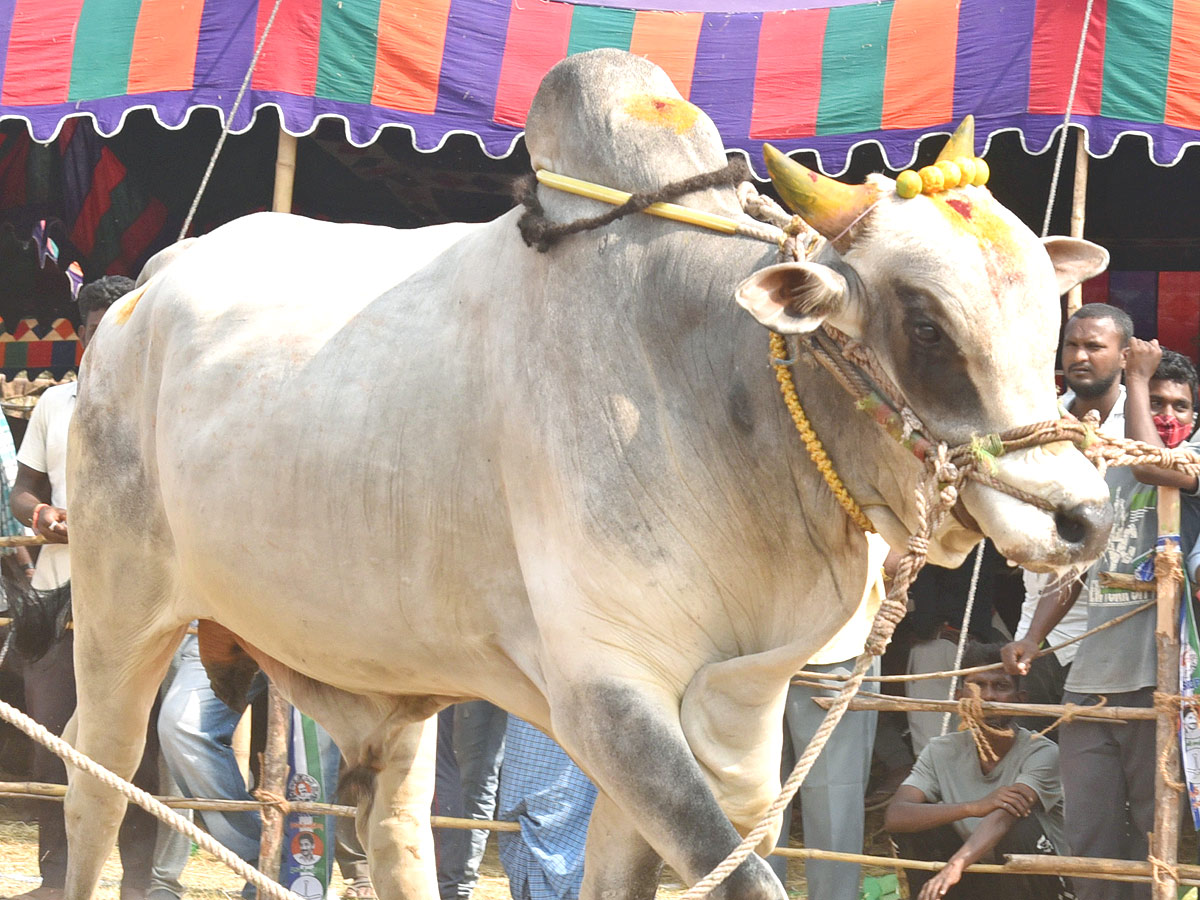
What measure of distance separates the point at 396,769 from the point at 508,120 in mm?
2752

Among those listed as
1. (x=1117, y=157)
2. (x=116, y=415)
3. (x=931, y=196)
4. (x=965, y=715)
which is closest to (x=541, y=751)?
(x=965, y=715)

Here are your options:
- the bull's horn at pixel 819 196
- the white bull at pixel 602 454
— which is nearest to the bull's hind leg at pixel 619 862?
the white bull at pixel 602 454

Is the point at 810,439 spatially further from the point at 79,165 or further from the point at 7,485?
the point at 79,165

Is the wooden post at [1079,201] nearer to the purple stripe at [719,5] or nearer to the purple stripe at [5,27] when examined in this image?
the purple stripe at [719,5]

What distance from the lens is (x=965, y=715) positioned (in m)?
4.37

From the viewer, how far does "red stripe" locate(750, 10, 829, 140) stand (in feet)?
17.7

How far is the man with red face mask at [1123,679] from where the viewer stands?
435 cm

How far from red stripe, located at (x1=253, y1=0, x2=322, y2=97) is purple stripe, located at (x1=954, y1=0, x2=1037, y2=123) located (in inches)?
88.7

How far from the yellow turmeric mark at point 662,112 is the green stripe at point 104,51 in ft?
10.7

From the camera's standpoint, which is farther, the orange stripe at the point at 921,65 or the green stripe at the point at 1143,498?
the orange stripe at the point at 921,65

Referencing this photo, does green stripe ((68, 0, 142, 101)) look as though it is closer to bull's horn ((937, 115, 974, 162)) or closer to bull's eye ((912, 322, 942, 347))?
bull's horn ((937, 115, 974, 162))

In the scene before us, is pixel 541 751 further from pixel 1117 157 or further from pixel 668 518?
pixel 1117 157

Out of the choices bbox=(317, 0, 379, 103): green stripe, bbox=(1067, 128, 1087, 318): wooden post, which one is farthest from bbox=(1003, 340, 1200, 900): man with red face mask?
bbox=(317, 0, 379, 103): green stripe

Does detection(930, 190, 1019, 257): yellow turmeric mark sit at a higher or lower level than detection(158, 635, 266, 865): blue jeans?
higher
